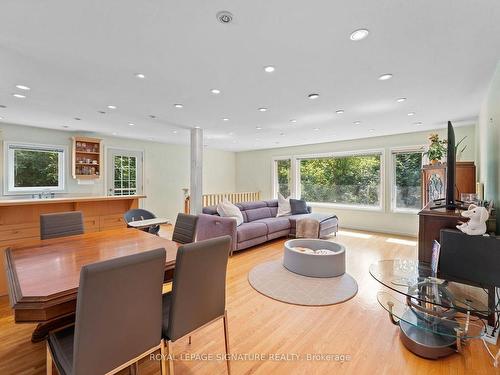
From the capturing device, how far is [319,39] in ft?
6.27

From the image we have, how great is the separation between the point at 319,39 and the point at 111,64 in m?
1.93

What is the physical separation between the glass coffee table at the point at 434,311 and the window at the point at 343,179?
4455mm

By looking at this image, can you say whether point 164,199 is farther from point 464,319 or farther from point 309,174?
point 464,319

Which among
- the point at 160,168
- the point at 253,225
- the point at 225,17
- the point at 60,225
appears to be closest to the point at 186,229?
the point at 60,225

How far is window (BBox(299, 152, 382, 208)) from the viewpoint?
20.3 ft

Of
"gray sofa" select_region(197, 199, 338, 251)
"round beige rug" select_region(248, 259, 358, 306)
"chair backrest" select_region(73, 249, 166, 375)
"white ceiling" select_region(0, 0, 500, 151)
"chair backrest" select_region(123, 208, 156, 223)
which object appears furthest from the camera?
"gray sofa" select_region(197, 199, 338, 251)

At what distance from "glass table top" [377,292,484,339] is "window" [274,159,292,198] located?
18.8 ft

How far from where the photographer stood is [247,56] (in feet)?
7.13

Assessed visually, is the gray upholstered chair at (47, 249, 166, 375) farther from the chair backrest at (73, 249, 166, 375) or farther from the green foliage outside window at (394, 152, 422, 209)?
the green foliage outside window at (394, 152, 422, 209)

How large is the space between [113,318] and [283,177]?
7086mm

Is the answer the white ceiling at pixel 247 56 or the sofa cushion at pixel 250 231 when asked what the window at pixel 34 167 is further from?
the sofa cushion at pixel 250 231

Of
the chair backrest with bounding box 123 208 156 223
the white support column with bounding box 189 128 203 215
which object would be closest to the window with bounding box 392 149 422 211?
the white support column with bounding box 189 128 203 215

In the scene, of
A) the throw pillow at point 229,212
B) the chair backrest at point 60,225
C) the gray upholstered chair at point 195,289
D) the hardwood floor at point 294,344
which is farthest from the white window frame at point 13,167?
the gray upholstered chair at point 195,289

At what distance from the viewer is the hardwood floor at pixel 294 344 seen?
5.62 feet
